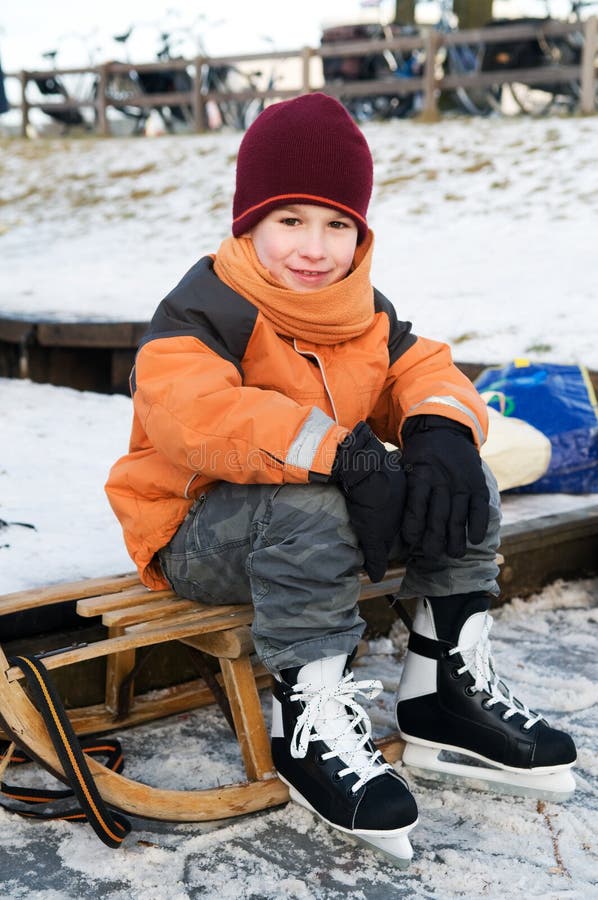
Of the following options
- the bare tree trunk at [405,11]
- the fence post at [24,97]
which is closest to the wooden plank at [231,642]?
the bare tree trunk at [405,11]

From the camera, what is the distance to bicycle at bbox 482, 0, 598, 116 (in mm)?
11445

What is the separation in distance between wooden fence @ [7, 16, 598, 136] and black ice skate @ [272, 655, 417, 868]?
999cm

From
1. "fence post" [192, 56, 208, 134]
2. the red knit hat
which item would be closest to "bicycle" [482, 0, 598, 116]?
"fence post" [192, 56, 208, 134]

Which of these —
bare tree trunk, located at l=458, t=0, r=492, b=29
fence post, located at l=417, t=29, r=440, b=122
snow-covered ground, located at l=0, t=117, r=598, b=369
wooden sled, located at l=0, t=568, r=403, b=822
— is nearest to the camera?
wooden sled, located at l=0, t=568, r=403, b=822

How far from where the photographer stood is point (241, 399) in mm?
1913

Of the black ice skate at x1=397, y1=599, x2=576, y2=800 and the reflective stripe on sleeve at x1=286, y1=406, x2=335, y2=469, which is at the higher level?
the reflective stripe on sleeve at x1=286, y1=406, x2=335, y2=469

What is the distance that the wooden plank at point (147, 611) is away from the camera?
1965 millimetres

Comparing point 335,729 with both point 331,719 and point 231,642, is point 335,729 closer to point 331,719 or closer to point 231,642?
point 331,719

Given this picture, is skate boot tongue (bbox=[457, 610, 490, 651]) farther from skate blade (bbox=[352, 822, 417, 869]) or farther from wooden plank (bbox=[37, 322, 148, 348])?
wooden plank (bbox=[37, 322, 148, 348])

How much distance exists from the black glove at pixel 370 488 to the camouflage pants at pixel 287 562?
4 centimetres

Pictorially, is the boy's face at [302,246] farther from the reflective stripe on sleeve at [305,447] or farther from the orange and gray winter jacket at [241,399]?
the reflective stripe on sleeve at [305,447]

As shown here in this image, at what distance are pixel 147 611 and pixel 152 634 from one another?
89mm

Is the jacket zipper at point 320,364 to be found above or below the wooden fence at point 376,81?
above

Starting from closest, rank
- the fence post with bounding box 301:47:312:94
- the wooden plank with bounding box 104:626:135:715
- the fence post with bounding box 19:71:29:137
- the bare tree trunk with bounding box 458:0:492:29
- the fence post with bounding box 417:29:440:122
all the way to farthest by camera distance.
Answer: the wooden plank with bounding box 104:626:135:715 → the fence post with bounding box 417:29:440:122 → the fence post with bounding box 301:47:312:94 → the bare tree trunk with bounding box 458:0:492:29 → the fence post with bounding box 19:71:29:137
